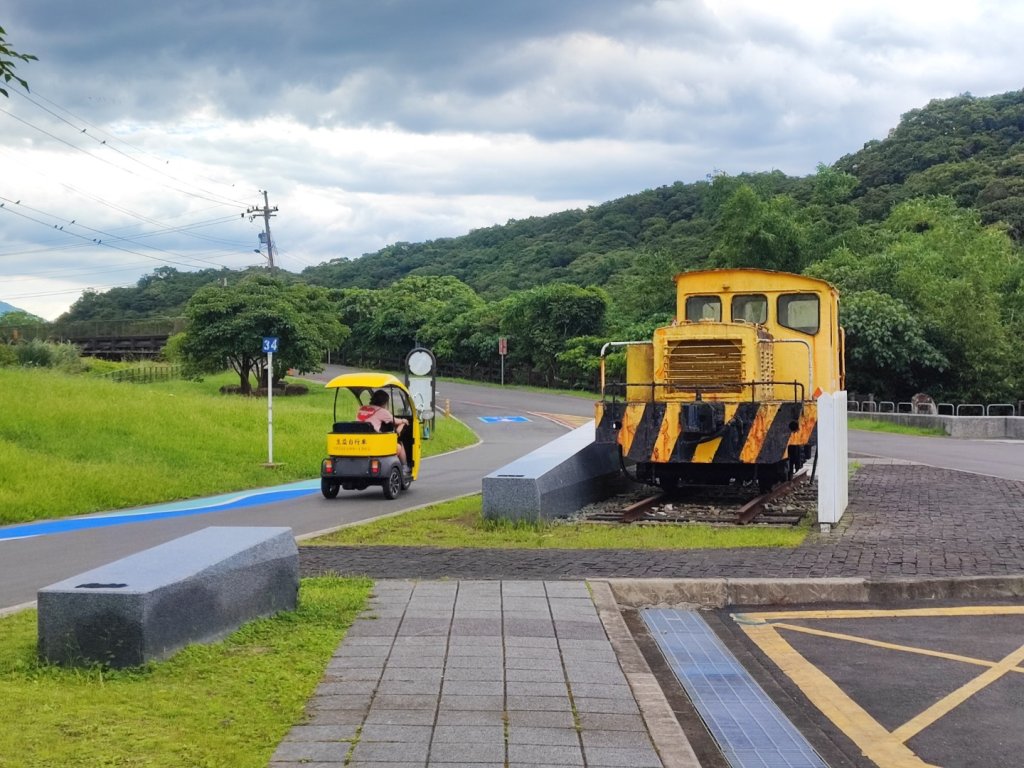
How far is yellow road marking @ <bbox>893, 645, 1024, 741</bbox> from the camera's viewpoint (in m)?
5.58

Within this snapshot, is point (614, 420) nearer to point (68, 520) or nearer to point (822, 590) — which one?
point (822, 590)

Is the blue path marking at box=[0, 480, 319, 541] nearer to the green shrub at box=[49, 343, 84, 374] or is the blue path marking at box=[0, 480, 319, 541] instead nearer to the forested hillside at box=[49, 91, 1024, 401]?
the forested hillside at box=[49, 91, 1024, 401]

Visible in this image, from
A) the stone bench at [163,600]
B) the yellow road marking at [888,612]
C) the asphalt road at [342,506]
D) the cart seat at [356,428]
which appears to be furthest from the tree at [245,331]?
the yellow road marking at [888,612]

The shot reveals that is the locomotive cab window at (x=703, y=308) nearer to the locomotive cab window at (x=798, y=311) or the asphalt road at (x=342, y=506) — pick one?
the locomotive cab window at (x=798, y=311)

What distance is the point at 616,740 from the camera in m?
4.96

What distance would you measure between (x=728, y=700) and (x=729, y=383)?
27.6 feet

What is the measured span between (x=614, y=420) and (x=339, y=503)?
4.58 m

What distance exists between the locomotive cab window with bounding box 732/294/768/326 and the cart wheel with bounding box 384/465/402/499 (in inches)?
221

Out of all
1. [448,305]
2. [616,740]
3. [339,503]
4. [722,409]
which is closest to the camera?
[616,740]

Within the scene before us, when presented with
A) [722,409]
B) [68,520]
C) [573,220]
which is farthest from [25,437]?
[573,220]

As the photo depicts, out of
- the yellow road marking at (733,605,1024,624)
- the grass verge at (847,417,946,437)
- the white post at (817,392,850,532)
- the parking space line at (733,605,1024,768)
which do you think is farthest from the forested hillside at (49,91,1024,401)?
the parking space line at (733,605,1024,768)

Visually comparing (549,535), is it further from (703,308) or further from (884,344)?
(884,344)

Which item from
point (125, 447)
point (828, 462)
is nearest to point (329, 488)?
point (125, 447)

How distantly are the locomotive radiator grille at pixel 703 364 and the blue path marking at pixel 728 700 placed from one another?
667 centimetres
